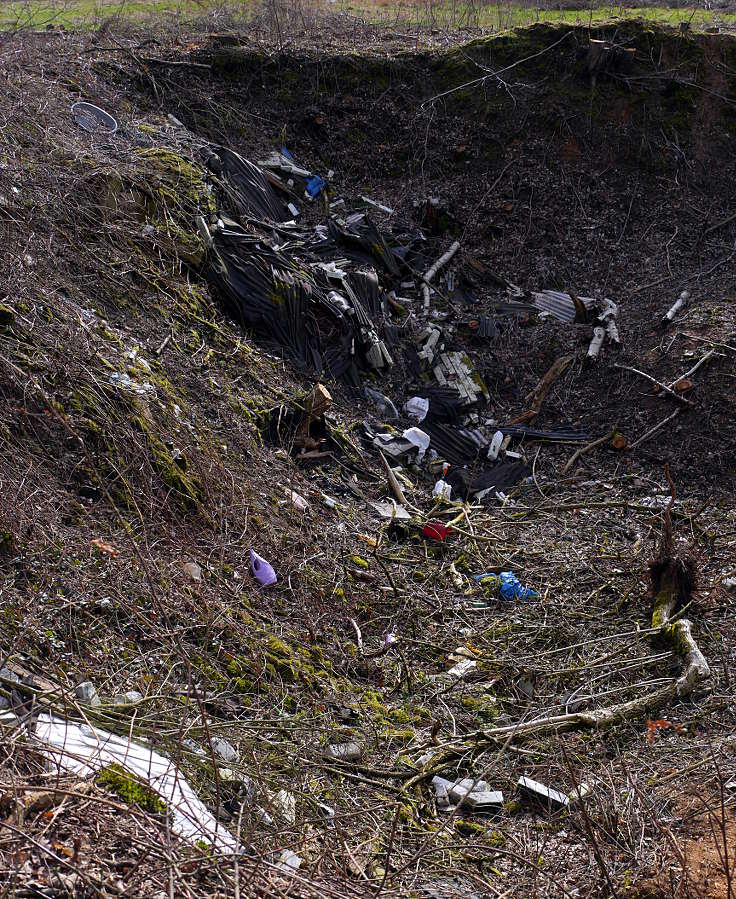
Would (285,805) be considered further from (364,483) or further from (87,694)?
(364,483)

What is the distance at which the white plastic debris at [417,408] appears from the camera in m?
6.98

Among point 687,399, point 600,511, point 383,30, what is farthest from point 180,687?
point 383,30

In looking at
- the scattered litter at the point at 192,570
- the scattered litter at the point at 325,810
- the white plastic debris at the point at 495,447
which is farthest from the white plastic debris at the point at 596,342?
the scattered litter at the point at 325,810

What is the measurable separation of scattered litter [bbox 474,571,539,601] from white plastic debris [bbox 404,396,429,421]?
6.66ft

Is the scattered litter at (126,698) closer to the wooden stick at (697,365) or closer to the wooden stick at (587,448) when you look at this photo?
the wooden stick at (587,448)

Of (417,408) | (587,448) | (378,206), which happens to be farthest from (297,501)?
(378,206)

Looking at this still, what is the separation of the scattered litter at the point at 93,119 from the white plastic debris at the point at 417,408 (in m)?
3.90

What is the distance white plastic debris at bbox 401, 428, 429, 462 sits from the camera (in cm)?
657

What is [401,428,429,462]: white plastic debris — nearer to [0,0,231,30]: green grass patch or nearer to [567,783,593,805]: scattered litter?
[567,783,593,805]: scattered litter

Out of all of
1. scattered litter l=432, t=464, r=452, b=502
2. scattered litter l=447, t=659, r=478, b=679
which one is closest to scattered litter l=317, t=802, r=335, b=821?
scattered litter l=447, t=659, r=478, b=679

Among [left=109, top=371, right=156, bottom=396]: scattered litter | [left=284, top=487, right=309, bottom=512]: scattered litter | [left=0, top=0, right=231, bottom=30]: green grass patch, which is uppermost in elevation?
[left=0, top=0, right=231, bottom=30]: green grass patch

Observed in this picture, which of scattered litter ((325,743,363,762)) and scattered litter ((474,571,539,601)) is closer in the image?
scattered litter ((325,743,363,762))

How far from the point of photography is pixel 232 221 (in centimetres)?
703

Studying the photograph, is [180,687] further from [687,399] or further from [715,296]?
[715,296]
